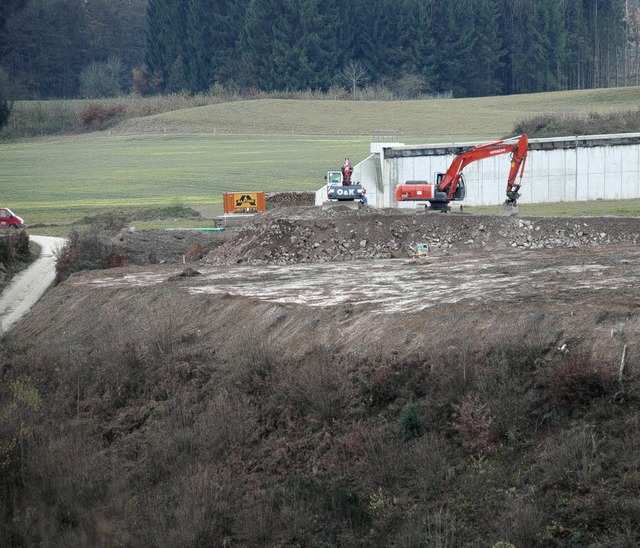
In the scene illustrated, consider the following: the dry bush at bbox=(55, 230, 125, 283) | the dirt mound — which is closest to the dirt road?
the dry bush at bbox=(55, 230, 125, 283)

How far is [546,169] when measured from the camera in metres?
53.8

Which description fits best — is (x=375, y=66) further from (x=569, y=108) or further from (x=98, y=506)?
(x=98, y=506)

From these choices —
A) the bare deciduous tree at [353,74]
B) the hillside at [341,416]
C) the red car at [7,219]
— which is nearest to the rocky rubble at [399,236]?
the hillside at [341,416]

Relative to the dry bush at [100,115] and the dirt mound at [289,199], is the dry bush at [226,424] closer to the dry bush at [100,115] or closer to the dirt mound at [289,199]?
the dirt mound at [289,199]

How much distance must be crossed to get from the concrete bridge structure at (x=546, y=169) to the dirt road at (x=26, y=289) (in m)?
16.0

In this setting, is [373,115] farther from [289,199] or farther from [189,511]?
[189,511]

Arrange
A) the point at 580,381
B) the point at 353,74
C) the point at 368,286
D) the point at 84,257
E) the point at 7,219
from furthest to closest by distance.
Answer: the point at 353,74 → the point at 7,219 → the point at 84,257 → the point at 368,286 → the point at 580,381

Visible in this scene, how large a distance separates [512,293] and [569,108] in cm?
8133

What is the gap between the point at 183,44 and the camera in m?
138

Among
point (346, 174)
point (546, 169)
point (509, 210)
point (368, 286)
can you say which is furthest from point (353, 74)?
point (368, 286)

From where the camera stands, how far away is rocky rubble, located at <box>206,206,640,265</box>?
119 feet

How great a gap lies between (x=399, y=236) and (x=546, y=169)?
18.7 m

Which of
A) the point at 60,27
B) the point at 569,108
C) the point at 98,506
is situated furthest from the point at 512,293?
the point at 60,27

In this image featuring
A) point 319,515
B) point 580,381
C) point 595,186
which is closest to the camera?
point 319,515
